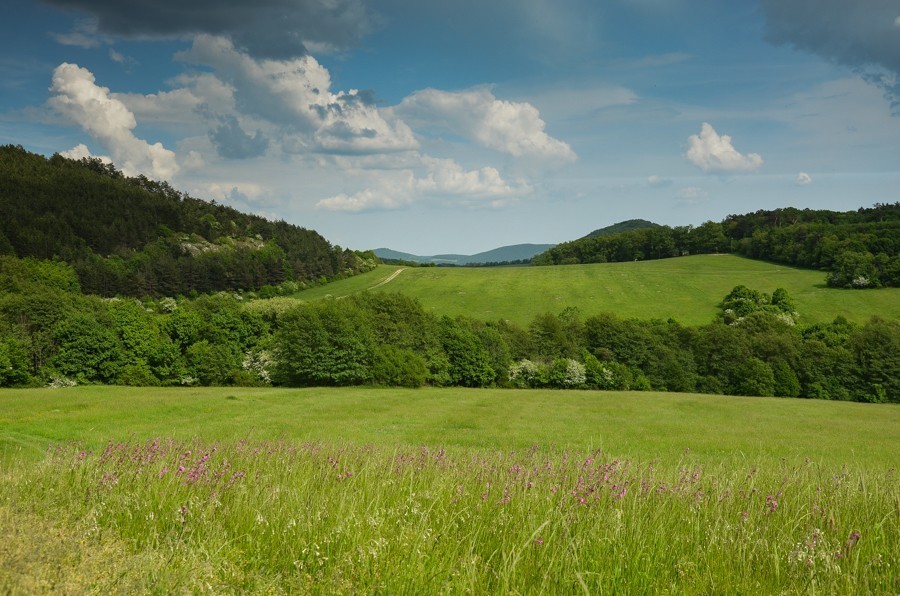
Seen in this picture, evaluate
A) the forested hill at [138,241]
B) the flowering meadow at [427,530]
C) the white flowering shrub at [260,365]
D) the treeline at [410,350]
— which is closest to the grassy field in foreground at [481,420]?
the treeline at [410,350]

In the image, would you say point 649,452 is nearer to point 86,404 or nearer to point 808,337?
point 86,404

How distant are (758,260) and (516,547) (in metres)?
158

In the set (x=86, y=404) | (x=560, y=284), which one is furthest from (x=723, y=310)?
(x=86, y=404)

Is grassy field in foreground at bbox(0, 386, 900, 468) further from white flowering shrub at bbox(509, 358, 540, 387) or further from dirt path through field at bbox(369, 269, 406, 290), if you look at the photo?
dirt path through field at bbox(369, 269, 406, 290)

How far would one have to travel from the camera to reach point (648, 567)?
402cm

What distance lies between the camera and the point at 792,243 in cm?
13638

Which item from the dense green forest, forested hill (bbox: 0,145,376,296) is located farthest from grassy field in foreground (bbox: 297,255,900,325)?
forested hill (bbox: 0,145,376,296)

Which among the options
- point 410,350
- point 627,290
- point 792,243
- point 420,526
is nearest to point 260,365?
point 410,350

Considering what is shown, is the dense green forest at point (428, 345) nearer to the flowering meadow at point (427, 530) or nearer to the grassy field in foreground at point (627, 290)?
the grassy field in foreground at point (627, 290)

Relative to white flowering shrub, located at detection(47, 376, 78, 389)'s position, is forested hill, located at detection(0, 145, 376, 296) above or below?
above

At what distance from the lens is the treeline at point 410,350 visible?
62.6 metres

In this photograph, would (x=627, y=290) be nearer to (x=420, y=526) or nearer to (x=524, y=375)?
(x=524, y=375)

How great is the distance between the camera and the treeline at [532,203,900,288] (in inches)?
4387

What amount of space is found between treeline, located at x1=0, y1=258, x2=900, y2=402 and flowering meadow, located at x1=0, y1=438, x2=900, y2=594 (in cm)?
5553
